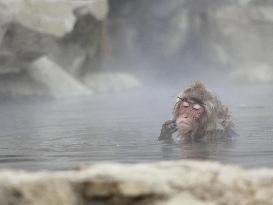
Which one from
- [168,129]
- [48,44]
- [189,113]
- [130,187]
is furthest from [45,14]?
[130,187]

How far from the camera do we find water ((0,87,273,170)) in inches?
205

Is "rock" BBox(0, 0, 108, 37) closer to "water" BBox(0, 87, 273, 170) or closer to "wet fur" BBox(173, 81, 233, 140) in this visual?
"water" BBox(0, 87, 273, 170)

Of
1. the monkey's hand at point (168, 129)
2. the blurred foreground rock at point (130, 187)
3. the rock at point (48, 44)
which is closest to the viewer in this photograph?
the blurred foreground rock at point (130, 187)

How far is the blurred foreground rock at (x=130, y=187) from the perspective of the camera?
253 cm

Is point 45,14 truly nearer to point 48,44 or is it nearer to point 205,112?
point 48,44

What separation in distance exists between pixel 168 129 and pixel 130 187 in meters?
3.73

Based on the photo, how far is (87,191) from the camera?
100 inches

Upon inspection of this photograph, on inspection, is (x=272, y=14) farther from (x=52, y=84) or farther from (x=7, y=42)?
(x=7, y=42)

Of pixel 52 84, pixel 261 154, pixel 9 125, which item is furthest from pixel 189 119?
pixel 52 84

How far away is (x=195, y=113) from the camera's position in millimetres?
6027

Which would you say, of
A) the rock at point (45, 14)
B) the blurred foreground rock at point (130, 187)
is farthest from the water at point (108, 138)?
the rock at point (45, 14)

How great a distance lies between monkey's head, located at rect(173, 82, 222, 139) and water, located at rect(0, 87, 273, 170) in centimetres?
18

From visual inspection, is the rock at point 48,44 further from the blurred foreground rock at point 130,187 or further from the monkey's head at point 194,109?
the blurred foreground rock at point 130,187

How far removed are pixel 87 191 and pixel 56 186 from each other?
10 centimetres
